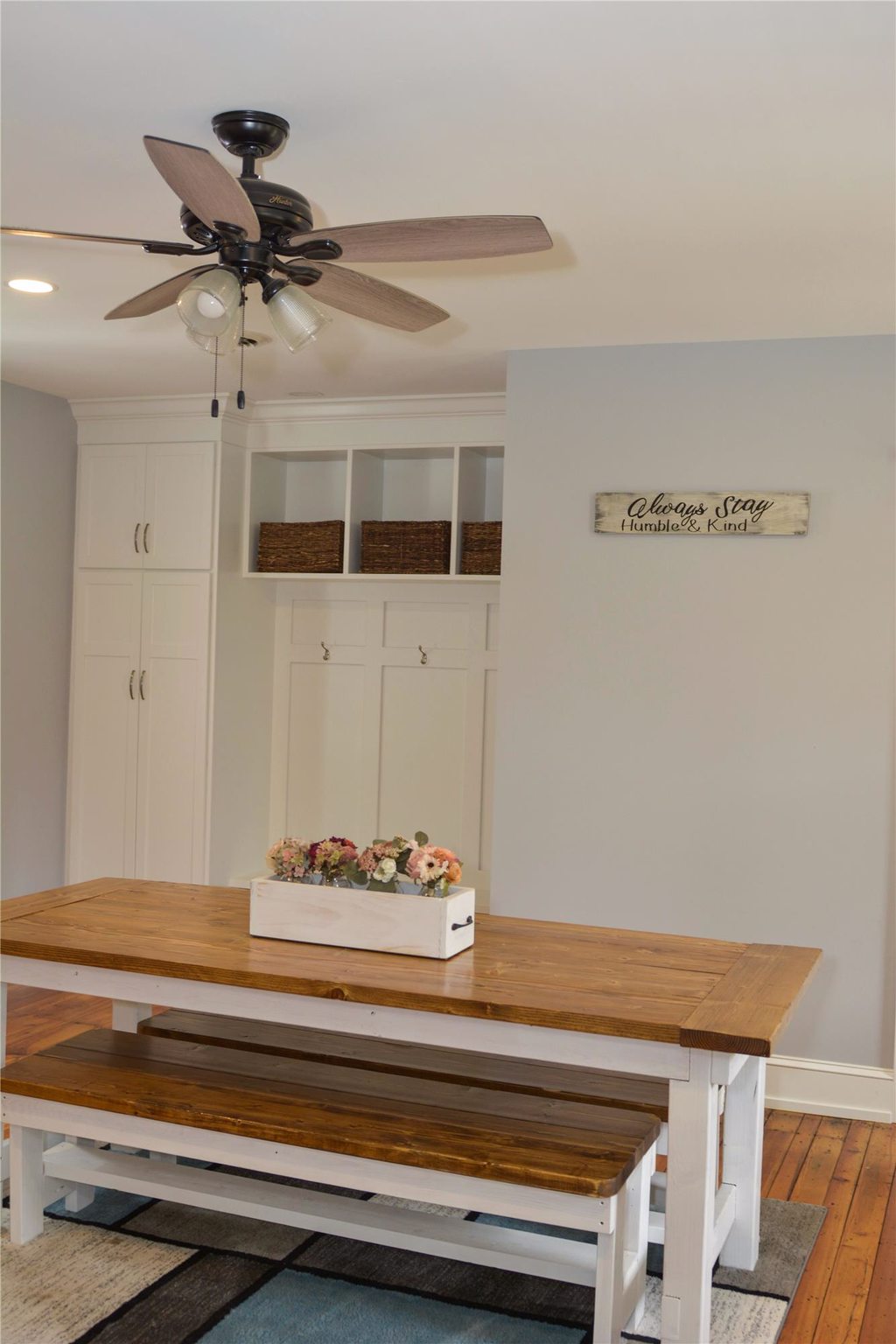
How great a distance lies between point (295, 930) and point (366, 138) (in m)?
1.69

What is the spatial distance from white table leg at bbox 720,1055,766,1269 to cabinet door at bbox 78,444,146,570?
11.9 feet

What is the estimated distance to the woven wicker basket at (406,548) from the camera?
5.04m

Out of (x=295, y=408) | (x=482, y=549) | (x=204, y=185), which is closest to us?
(x=204, y=185)

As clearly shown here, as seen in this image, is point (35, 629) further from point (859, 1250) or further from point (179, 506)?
point (859, 1250)

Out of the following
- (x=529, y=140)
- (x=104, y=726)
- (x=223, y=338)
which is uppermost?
(x=529, y=140)

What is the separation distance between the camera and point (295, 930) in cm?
266

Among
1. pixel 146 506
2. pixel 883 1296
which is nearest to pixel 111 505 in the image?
pixel 146 506

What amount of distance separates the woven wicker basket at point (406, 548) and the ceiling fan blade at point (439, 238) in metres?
2.71

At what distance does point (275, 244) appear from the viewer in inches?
91.6

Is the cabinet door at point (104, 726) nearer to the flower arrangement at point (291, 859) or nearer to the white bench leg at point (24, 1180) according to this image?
the white bench leg at point (24, 1180)

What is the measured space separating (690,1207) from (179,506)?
3880mm

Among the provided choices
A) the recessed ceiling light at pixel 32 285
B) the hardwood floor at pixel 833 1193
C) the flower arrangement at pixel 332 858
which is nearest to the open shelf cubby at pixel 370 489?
the recessed ceiling light at pixel 32 285

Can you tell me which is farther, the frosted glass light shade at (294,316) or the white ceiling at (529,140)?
the frosted glass light shade at (294,316)

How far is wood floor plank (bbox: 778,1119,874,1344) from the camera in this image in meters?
2.55
